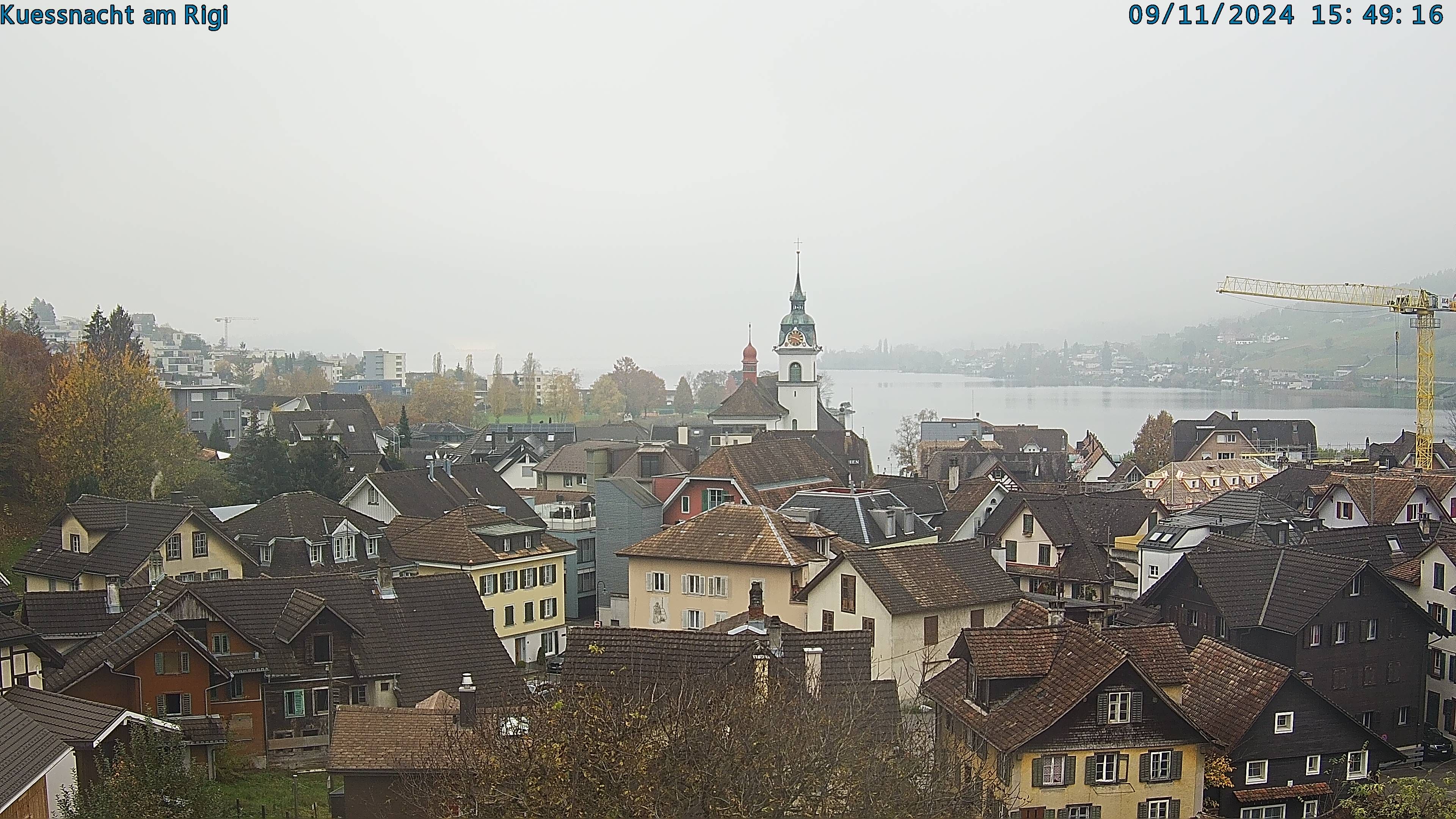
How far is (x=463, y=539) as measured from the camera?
35.2m

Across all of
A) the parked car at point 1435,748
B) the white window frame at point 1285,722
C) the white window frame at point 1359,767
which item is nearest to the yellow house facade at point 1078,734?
the white window frame at point 1285,722

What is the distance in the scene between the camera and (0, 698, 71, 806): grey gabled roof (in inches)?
655

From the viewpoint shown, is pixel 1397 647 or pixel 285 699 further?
pixel 1397 647

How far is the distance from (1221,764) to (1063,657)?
327cm

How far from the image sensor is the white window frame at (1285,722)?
72.9 ft

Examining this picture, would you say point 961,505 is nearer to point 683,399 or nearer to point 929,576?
point 929,576

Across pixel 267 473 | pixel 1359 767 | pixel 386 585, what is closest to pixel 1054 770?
pixel 1359 767

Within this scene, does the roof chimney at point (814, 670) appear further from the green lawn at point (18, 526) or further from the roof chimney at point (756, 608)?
the green lawn at point (18, 526)

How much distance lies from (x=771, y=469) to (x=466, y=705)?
30.1 m

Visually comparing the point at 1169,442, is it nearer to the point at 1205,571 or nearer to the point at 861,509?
the point at 861,509

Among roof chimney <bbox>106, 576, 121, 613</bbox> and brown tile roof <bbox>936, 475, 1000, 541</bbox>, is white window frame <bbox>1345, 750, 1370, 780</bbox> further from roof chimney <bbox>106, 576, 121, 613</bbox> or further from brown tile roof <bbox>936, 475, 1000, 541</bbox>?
roof chimney <bbox>106, 576, 121, 613</bbox>

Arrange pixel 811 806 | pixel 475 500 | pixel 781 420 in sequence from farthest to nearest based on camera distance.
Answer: pixel 781 420 < pixel 475 500 < pixel 811 806

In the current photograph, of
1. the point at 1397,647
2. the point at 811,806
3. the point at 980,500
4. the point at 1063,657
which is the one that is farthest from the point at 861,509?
the point at 811,806

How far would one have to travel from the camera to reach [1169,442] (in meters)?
92.7
